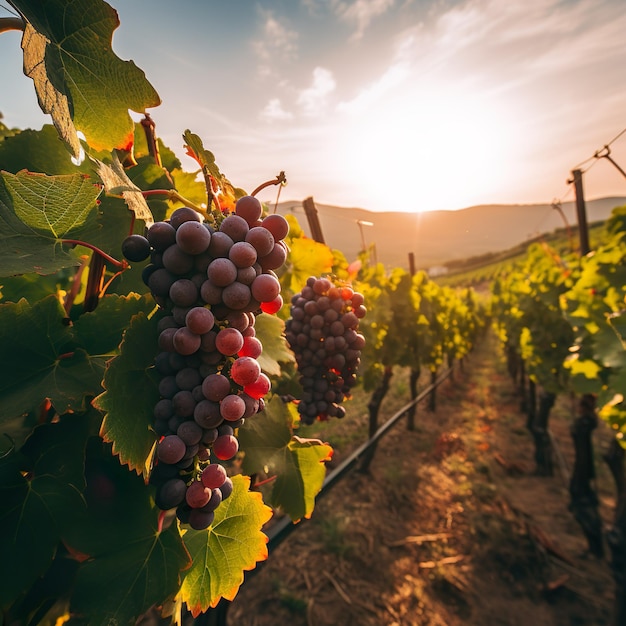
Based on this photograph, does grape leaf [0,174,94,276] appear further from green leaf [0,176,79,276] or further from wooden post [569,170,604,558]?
wooden post [569,170,604,558]

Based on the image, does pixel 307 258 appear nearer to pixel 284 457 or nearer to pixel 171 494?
pixel 284 457

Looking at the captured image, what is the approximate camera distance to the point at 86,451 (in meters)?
0.98

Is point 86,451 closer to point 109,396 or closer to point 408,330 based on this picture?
point 109,396

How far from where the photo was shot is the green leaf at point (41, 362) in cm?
87

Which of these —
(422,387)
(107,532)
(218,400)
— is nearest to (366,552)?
(107,532)

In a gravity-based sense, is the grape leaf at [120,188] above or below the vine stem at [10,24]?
below

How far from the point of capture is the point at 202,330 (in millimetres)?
770

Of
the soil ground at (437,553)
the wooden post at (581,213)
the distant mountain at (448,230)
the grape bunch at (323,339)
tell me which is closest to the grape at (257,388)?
the grape bunch at (323,339)

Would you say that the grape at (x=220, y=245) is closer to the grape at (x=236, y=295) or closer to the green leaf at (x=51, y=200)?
the grape at (x=236, y=295)

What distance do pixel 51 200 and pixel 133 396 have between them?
448 mm

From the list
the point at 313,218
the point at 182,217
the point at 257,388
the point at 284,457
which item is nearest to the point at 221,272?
the point at 182,217

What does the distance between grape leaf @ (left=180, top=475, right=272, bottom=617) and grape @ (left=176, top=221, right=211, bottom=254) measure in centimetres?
77

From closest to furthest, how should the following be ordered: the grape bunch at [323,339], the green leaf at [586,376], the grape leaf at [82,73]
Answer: the grape leaf at [82,73] < the grape bunch at [323,339] < the green leaf at [586,376]

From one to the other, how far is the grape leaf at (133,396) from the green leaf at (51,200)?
0.26 meters
